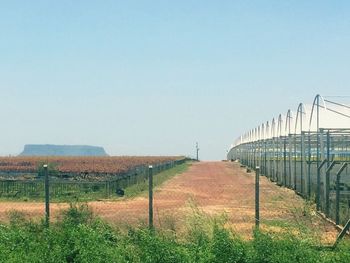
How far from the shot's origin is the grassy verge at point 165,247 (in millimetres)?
8609

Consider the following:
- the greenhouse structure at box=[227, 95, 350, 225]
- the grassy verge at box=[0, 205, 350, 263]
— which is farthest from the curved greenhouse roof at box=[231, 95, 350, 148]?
the grassy verge at box=[0, 205, 350, 263]

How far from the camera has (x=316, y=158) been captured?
86.9 feet

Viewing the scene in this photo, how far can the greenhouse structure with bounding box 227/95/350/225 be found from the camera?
1687cm

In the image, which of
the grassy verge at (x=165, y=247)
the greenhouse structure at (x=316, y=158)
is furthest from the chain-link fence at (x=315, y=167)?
the grassy verge at (x=165, y=247)

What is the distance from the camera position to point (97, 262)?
8.44 metres

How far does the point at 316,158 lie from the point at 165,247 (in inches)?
735

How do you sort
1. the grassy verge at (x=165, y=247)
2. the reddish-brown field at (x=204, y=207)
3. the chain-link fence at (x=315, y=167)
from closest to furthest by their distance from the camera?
the grassy verge at (x=165, y=247) < the reddish-brown field at (x=204, y=207) < the chain-link fence at (x=315, y=167)

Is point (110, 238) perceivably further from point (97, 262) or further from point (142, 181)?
point (142, 181)

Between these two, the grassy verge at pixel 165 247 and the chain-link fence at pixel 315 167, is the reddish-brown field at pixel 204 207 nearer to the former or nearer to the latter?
the chain-link fence at pixel 315 167

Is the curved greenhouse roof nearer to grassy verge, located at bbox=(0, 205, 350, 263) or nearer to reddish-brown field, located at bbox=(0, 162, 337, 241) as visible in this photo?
reddish-brown field, located at bbox=(0, 162, 337, 241)

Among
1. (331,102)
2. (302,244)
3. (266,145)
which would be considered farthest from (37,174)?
(302,244)

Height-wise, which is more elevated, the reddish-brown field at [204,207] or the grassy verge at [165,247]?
the grassy verge at [165,247]

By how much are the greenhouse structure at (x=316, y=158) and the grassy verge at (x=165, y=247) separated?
17.3 feet

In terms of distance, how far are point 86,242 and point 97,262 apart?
75 cm
